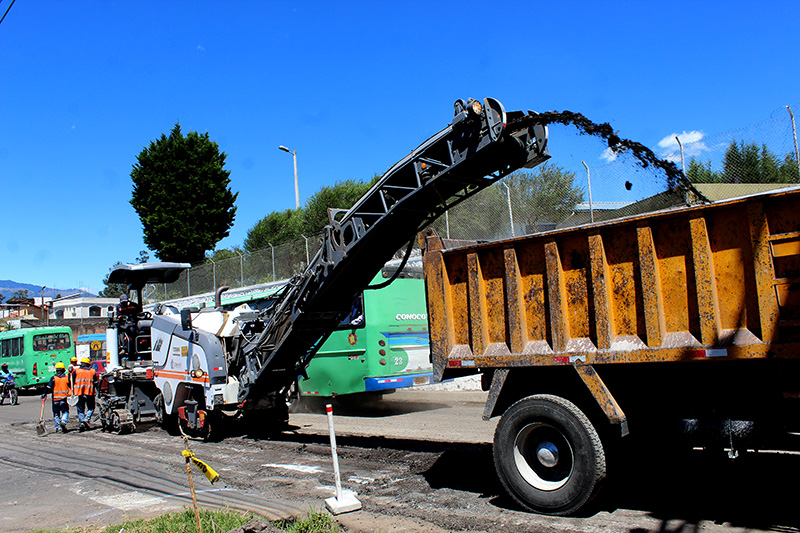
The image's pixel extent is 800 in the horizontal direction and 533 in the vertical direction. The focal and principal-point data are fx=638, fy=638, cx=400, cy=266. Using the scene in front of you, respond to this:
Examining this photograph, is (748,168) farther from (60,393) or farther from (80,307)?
(80,307)

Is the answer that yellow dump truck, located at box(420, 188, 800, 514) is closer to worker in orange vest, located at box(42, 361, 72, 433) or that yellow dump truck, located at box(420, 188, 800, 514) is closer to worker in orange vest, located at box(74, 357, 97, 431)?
worker in orange vest, located at box(74, 357, 97, 431)

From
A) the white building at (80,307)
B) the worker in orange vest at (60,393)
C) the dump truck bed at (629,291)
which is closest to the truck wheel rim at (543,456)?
the dump truck bed at (629,291)

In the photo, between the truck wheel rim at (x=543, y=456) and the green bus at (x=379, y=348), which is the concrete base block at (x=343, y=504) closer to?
the truck wheel rim at (x=543, y=456)

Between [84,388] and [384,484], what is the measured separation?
9329mm

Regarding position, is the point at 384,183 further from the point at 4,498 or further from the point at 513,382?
the point at 4,498

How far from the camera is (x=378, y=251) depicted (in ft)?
28.1

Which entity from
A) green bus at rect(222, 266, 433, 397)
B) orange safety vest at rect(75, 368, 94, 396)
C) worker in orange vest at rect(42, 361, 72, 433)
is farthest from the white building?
green bus at rect(222, 266, 433, 397)

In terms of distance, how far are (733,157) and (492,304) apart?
822cm

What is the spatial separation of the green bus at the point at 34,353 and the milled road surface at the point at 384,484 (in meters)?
19.2

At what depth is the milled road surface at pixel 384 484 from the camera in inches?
213

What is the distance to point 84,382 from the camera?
44.8 feet

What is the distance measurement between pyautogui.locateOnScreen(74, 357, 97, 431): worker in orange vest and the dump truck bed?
1005cm

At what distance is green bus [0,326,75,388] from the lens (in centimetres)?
2839

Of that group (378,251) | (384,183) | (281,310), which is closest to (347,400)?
(281,310)
